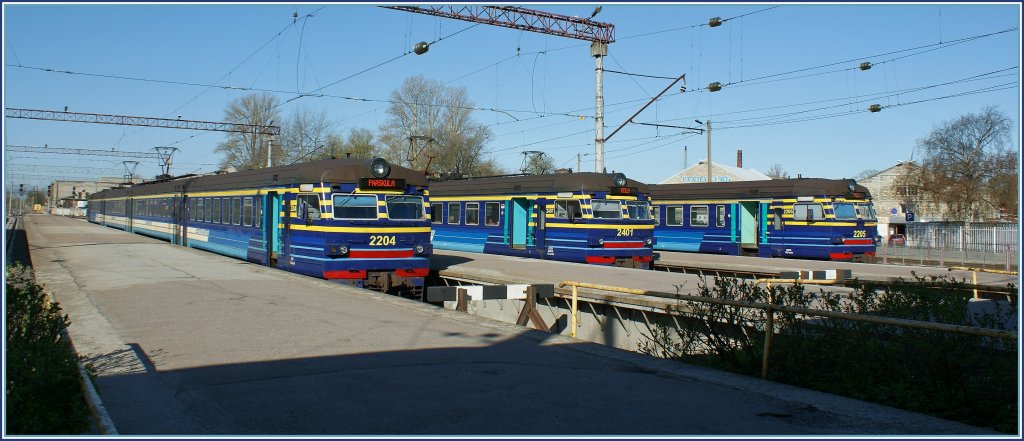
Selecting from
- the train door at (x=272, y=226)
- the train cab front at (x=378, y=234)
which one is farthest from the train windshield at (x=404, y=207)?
the train door at (x=272, y=226)

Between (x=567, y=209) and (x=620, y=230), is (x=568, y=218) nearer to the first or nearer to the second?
(x=567, y=209)

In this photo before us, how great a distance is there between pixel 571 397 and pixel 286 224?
12.3m

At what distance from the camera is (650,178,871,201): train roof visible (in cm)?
2516

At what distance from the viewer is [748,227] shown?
27609 mm

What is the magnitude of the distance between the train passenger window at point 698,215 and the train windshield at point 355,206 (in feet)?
50.4

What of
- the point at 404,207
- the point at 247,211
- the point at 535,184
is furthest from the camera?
the point at 535,184

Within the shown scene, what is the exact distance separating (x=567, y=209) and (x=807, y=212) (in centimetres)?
841

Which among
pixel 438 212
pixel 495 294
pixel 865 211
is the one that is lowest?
pixel 495 294

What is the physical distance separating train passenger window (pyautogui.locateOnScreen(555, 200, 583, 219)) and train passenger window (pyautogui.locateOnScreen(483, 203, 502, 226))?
108 inches

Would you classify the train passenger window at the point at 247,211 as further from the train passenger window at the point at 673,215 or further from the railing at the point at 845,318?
the train passenger window at the point at 673,215

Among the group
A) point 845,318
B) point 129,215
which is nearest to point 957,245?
point 845,318

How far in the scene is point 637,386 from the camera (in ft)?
24.4

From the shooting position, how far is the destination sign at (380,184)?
16609 mm

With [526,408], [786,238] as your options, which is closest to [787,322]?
[526,408]
